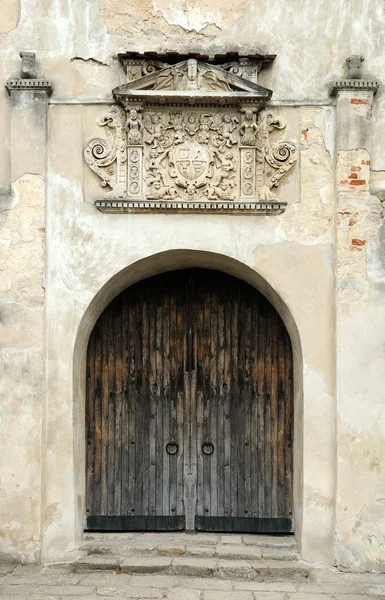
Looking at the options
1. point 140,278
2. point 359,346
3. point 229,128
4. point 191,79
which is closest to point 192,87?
point 191,79

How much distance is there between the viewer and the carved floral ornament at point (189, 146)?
19.1ft

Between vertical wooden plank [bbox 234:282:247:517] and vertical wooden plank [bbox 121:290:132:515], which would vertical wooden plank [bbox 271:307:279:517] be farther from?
vertical wooden plank [bbox 121:290:132:515]

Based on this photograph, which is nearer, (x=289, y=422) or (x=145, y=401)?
(x=289, y=422)

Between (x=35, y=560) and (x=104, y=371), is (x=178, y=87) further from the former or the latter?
(x=35, y=560)

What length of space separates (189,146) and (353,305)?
6.18ft

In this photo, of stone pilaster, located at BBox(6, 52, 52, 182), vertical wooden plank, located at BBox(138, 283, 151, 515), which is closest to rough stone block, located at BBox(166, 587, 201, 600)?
vertical wooden plank, located at BBox(138, 283, 151, 515)

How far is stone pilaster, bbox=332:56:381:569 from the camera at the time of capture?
5652 millimetres

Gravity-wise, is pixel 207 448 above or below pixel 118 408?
below

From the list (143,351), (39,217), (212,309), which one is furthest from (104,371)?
(39,217)

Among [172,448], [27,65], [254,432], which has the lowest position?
[172,448]

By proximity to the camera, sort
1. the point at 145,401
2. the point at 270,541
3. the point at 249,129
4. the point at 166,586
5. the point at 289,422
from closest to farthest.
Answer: the point at 166,586 < the point at 249,129 < the point at 270,541 < the point at 289,422 < the point at 145,401

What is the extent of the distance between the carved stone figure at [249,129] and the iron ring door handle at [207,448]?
273cm

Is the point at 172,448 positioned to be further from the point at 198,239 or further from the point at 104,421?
the point at 198,239

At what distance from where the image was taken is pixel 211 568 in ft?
18.4
